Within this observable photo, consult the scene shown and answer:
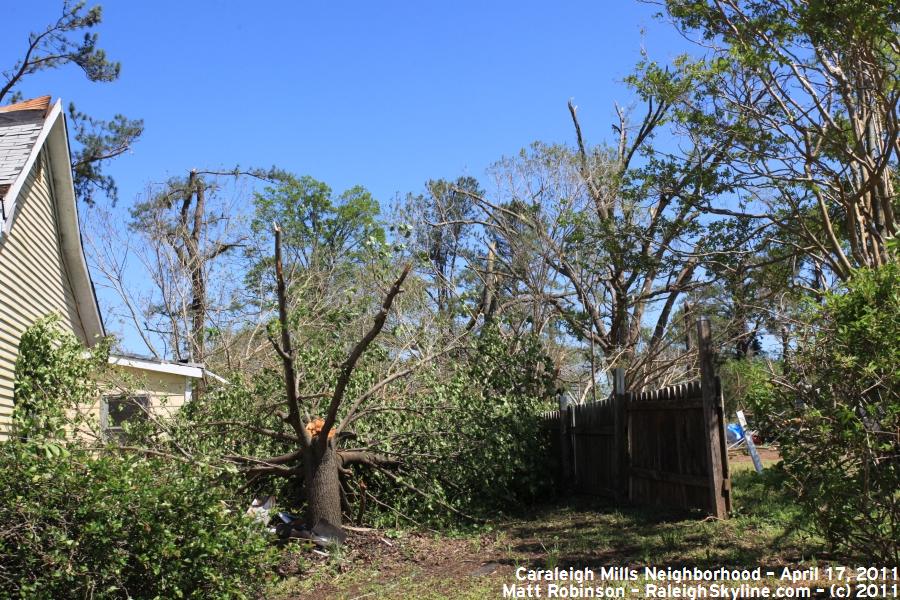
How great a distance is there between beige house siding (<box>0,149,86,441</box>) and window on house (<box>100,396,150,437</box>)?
1163 mm

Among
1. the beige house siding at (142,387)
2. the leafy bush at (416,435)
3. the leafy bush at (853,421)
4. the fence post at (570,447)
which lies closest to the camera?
the leafy bush at (853,421)

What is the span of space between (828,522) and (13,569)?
18.7ft

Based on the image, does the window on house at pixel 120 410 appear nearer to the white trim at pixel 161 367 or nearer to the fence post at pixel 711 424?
the white trim at pixel 161 367

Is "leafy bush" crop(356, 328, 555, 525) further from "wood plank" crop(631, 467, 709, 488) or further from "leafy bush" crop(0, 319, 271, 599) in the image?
"leafy bush" crop(0, 319, 271, 599)

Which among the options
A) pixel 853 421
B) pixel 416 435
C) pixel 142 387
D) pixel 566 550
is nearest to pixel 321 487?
pixel 416 435

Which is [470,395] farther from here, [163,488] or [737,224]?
[163,488]

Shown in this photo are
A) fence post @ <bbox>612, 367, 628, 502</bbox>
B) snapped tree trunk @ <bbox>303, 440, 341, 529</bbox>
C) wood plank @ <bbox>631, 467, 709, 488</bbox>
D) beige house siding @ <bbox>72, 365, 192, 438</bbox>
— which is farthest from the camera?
fence post @ <bbox>612, 367, 628, 502</bbox>

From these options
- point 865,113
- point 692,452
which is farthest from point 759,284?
point 692,452

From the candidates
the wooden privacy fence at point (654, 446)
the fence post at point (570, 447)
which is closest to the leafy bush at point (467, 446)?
the fence post at point (570, 447)

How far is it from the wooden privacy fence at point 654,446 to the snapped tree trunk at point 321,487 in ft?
12.3

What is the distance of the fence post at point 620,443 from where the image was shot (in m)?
10.4

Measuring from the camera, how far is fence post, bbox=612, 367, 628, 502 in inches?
409

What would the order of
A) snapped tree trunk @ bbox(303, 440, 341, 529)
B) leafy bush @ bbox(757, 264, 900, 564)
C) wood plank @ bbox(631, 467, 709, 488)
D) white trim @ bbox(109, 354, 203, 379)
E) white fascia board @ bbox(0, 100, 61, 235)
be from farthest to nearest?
white trim @ bbox(109, 354, 203, 379)
snapped tree trunk @ bbox(303, 440, 341, 529)
white fascia board @ bbox(0, 100, 61, 235)
wood plank @ bbox(631, 467, 709, 488)
leafy bush @ bbox(757, 264, 900, 564)

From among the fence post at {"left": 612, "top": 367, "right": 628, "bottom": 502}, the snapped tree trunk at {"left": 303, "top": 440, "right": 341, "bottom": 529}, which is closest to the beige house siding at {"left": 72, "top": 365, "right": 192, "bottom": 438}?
the snapped tree trunk at {"left": 303, "top": 440, "right": 341, "bottom": 529}
